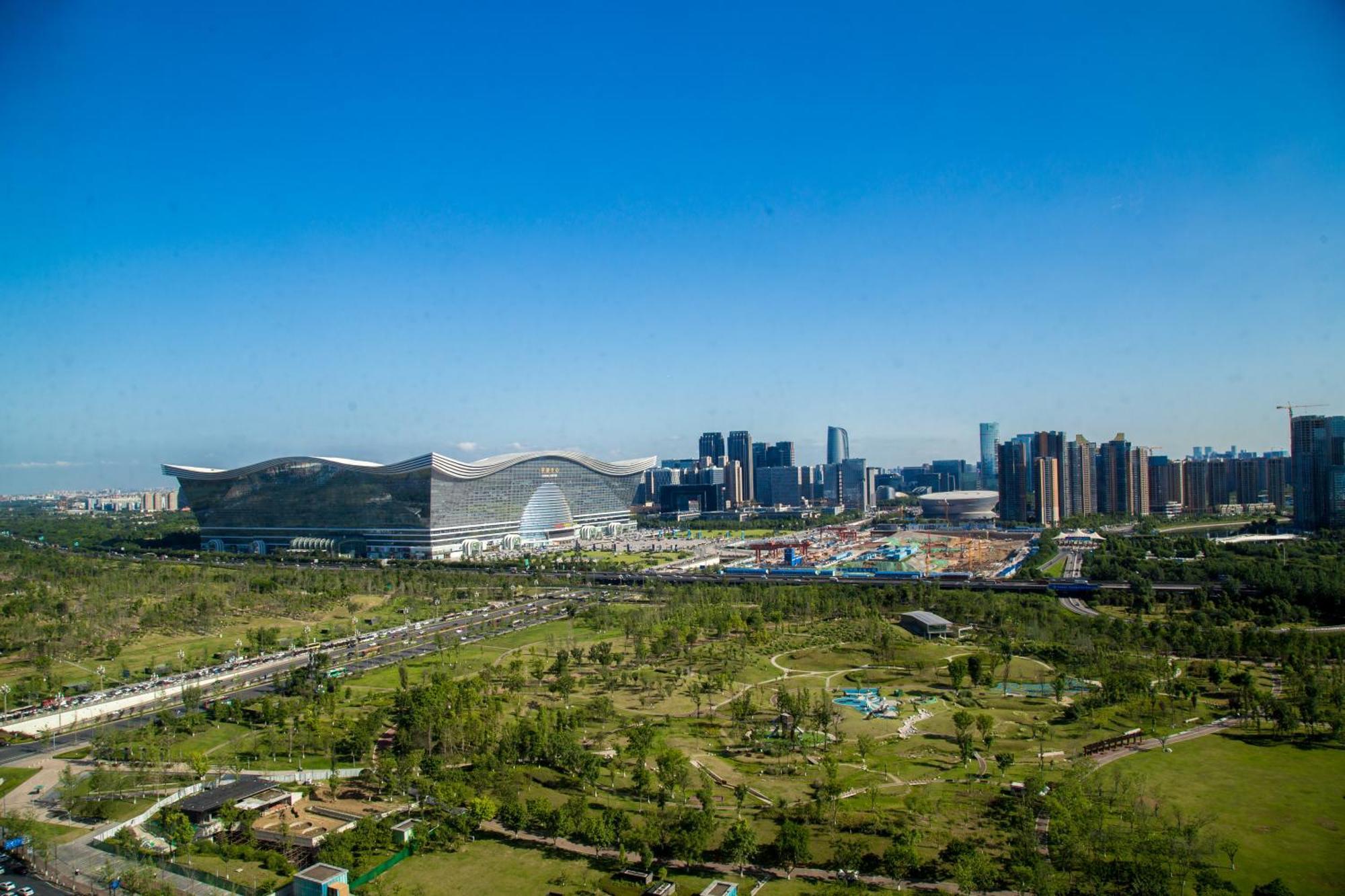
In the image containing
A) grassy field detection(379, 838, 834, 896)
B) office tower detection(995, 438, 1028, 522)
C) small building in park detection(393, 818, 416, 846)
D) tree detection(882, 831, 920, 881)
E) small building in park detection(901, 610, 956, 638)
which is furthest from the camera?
office tower detection(995, 438, 1028, 522)

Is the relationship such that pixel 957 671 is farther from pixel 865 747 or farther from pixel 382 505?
pixel 382 505

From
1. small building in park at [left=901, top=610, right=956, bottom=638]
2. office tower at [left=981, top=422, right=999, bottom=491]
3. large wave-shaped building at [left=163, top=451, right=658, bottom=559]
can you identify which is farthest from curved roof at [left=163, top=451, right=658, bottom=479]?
office tower at [left=981, top=422, right=999, bottom=491]

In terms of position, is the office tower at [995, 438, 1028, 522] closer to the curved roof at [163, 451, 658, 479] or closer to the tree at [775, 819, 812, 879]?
the curved roof at [163, 451, 658, 479]

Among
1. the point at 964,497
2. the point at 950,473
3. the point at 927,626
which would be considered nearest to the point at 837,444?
the point at 950,473

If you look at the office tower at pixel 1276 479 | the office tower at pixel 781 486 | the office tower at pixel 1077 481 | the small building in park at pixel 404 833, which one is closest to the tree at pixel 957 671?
the small building in park at pixel 404 833

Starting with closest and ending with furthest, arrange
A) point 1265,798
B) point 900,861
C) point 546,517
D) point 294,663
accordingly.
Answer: point 900,861 → point 1265,798 → point 294,663 → point 546,517

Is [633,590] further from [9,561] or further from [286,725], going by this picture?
[9,561]
